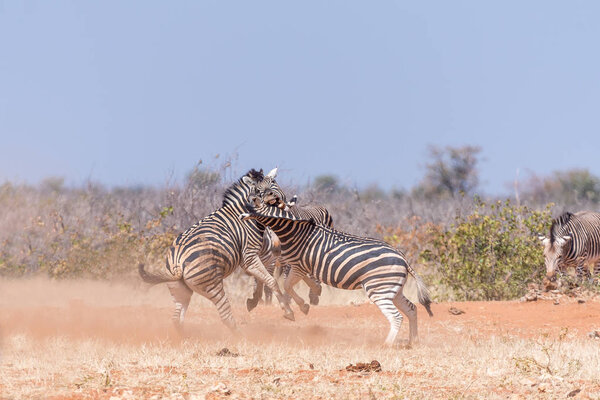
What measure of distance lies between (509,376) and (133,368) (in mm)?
3431

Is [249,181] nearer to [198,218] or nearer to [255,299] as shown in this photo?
[255,299]

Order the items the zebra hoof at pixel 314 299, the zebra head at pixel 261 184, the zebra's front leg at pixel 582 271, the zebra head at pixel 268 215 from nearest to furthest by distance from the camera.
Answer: the zebra head at pixel 268 215, the zebra head at pixel 261 184, the zebra hoof at pixel 314 299, the zebra's front leg at pixel 582 271

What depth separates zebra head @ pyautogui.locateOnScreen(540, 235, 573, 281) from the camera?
1486cm

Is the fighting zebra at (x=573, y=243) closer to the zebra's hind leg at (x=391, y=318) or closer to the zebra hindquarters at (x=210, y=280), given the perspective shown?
the zebra's hind leg at (x=391, y=318)

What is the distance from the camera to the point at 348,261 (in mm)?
9867

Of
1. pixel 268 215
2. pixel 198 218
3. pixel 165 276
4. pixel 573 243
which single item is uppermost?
pixel 573 243

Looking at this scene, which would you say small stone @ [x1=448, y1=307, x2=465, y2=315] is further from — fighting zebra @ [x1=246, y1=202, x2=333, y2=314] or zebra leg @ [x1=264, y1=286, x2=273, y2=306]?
zebra leg @ [x1=264, y1=286, x2=273, y2=306]

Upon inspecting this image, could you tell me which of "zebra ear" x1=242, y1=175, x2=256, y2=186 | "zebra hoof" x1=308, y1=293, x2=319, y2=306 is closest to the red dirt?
"zebra hoof" x1=308, y1=293, x2=319, y2=306

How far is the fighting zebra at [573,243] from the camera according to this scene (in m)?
15.0

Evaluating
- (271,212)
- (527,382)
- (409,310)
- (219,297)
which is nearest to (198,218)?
(271,212)

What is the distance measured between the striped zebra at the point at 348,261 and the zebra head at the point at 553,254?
17.8ft

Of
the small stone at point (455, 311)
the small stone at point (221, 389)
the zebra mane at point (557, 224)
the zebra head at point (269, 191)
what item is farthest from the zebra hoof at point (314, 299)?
the small stone at point (221, 389)

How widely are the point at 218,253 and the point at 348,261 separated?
161 centimetres

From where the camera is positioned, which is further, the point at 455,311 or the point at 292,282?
the point at 455,311
